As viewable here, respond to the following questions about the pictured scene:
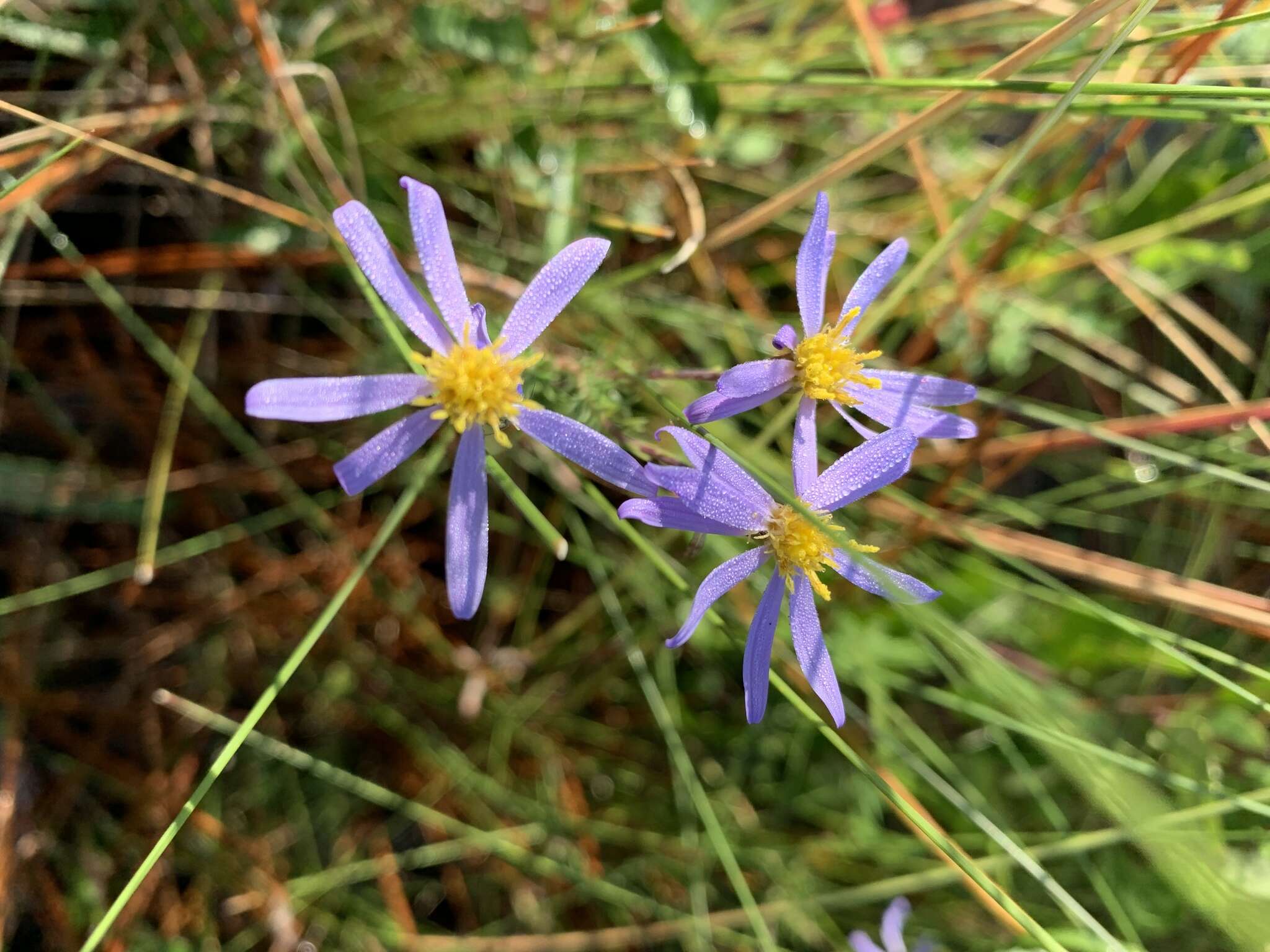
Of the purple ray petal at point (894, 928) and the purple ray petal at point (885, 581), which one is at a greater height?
the purple ray petal at point (885, 581)

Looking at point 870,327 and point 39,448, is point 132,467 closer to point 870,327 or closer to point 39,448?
point 39,448

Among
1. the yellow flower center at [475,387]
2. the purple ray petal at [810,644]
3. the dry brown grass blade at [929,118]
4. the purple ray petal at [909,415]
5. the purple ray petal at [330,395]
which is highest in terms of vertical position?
Answer: the dry brown grass blade at [929,118]

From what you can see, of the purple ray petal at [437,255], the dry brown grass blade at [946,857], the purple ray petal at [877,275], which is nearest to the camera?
the purple ray petal at [437,255]

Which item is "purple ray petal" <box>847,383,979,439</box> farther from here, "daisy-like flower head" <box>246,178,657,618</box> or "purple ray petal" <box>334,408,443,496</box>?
"purple ray petal" <box>334,408,443,496</box>

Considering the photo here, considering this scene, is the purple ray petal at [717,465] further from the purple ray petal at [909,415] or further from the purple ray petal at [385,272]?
the purple ray petal at [385,272]

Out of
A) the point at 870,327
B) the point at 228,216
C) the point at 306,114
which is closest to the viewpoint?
the point at 870,327

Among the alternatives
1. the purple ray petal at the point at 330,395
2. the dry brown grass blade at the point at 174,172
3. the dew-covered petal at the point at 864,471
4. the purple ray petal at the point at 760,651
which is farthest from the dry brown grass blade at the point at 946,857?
the dry brown grass blade at the point at 174,172

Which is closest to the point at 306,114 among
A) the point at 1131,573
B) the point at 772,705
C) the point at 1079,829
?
the point at 772,705
